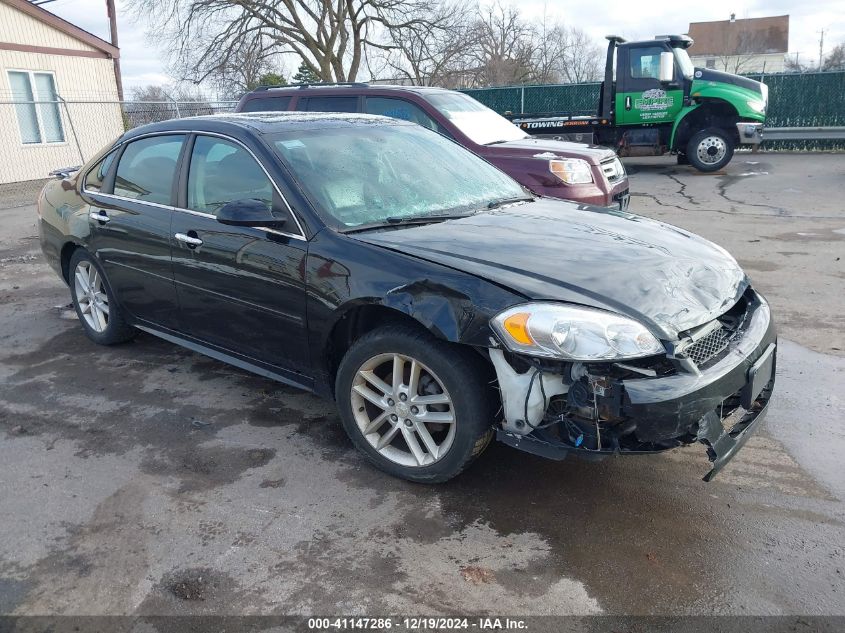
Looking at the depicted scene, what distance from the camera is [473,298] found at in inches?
116

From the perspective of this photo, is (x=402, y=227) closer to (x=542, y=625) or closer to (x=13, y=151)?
→ (x=542, y=625)

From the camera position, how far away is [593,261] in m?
3.18

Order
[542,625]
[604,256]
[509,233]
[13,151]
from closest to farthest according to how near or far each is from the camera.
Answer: [542,625], [604,256], [509,233], [13,151]

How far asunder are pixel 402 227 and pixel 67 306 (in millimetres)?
A: 4335

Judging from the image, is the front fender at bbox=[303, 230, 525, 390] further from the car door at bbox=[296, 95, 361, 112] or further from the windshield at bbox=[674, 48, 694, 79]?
the windshield at bbox=[674, 48, 694, 79]

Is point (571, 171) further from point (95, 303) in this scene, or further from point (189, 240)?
point (95, 303)

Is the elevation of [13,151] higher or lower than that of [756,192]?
higher

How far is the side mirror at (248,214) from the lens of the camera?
3.52m

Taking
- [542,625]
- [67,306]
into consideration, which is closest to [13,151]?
Answer: [67,306]

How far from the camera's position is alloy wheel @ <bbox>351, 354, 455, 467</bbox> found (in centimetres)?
316

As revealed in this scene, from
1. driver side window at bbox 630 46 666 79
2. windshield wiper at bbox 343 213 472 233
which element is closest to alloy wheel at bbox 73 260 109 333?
windshield wiper at bbox 343 213 472 233

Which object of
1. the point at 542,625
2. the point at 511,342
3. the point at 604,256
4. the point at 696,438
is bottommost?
the point at 542,625

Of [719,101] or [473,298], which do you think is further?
[719,101]

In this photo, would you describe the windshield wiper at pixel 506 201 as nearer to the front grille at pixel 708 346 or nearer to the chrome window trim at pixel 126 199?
the front grille at pixel 708 346
